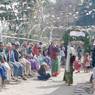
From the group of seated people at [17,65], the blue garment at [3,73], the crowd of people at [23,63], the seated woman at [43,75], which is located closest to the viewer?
the blue garment at [3,73]

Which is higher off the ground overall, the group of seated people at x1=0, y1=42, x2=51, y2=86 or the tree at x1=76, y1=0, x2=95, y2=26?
the tree at x1=76, y1=0, x2=95, y2=26

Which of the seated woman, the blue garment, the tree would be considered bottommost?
the seated woman

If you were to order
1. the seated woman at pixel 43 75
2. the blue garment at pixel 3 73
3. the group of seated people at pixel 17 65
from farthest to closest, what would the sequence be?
the seated woman at pixel 43 75, the group of seated people at pixel 17 65, the blue garment at pixel 3 73

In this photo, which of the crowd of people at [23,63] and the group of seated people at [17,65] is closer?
the group of seated people at [17,65]

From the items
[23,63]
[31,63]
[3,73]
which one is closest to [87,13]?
[31,63]

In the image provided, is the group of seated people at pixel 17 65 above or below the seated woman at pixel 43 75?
above

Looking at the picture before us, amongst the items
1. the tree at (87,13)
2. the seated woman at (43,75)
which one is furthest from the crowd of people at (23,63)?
the tree at (87,13)

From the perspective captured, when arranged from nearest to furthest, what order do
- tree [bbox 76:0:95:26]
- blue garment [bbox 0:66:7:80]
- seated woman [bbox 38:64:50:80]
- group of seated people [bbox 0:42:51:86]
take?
blue garment [bbox 0:66:7:80] < group of seated people [bbox 0:42:51:86] < seated woman [bbox 38:64:50:80] < tree [bbox 76:0:95:26]

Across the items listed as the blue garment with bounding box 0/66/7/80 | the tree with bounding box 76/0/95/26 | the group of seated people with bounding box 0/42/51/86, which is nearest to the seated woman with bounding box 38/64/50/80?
the group of seated people with bounding box 0/42/51/86

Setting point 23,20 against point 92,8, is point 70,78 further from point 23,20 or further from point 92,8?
point 92,8

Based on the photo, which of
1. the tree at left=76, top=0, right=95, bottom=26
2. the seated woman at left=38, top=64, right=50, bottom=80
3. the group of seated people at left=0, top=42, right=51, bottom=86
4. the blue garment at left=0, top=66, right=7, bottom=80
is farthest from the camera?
the tree at left=76, top=0, right=95, bottom=26

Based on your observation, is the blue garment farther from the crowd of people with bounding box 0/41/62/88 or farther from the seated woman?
the seated woman

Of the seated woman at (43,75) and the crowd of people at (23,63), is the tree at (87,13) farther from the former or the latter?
the seated woman at (43,75)

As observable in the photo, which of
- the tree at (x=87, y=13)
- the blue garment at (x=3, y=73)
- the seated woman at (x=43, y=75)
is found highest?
the tree at (x=87, y=13)
